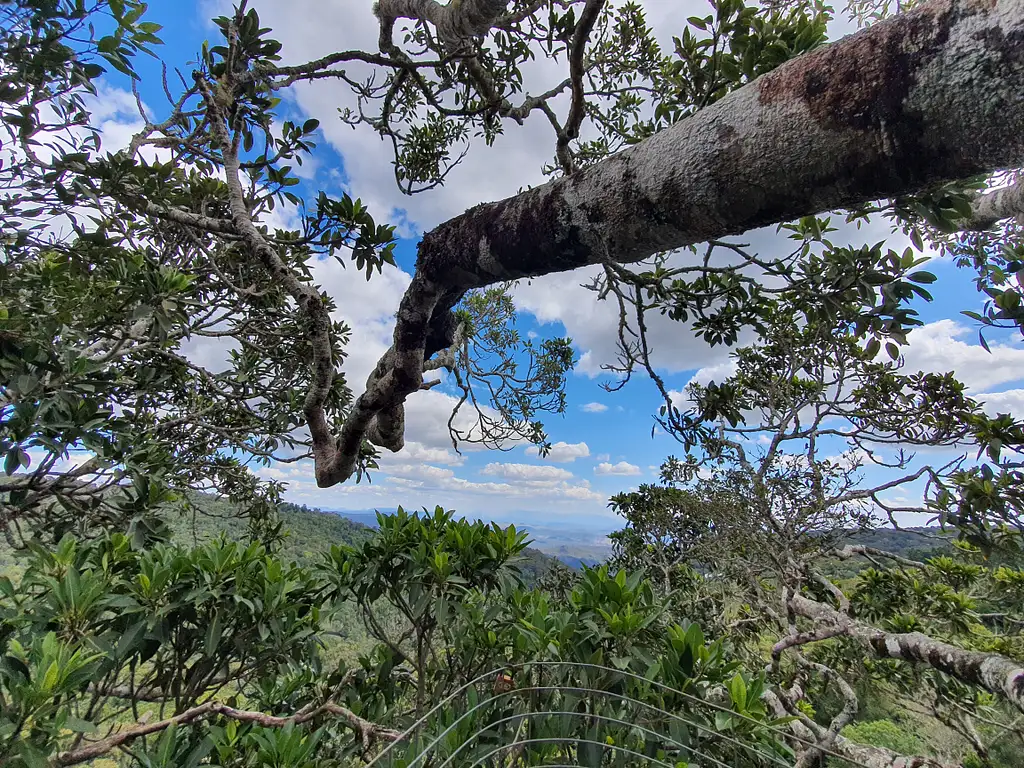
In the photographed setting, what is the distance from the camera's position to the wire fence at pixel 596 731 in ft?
3.58

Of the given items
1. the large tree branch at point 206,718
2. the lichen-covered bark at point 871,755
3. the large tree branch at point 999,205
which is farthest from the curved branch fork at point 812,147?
the lichen-covered bark at point 871,755

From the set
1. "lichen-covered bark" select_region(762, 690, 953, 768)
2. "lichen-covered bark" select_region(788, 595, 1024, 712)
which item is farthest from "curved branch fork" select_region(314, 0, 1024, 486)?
"lichen-covered bark" select_region(788, 595, 1024, 712)

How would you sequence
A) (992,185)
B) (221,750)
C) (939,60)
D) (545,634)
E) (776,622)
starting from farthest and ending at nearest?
(776,622)
(992,185)
(545,634)
(221,750)
(939,60)

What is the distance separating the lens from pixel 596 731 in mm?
1101

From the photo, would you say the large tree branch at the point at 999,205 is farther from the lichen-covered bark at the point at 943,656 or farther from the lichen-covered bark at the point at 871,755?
the lichen-covered bark at the point at 871,755

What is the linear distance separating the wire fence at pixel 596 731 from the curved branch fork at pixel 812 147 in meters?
1.07

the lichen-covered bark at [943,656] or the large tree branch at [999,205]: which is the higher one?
the large tree branch at [999,205]

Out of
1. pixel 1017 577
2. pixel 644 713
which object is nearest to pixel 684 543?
pixel 1017 577

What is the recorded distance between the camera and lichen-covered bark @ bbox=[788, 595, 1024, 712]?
1963 millimetres

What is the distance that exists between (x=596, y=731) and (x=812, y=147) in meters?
1.36

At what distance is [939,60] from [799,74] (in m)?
0.22

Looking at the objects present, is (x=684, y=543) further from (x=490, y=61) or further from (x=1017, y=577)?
(x=490, y=61)

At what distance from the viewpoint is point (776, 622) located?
4.36 metres

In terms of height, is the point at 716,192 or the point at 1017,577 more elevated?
the point at 716,192
